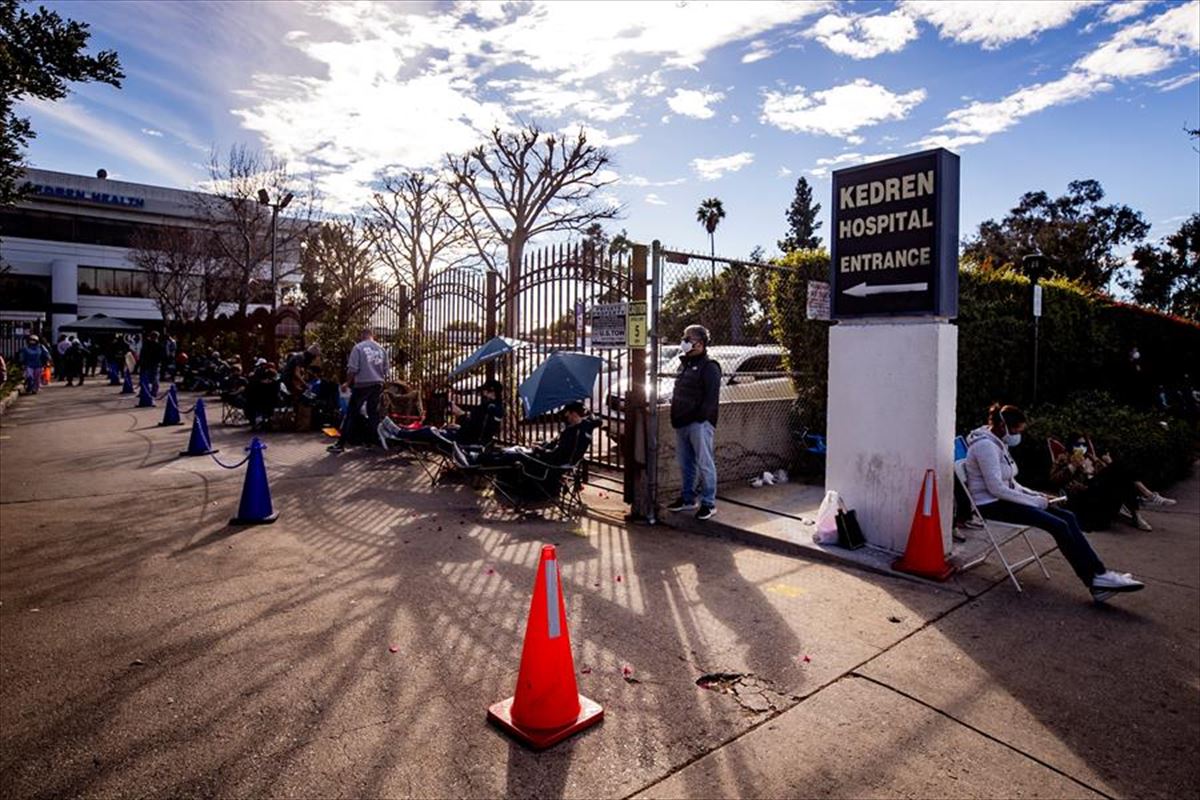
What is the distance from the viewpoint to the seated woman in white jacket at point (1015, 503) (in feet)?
15.7

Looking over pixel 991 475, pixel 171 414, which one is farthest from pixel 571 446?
pixel 171 414

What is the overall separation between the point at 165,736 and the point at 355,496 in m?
5.05

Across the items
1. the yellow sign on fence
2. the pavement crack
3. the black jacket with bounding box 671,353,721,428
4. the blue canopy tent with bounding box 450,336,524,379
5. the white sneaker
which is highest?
the yellow sign on fence

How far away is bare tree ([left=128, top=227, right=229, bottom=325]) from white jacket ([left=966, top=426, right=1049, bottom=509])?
4096 centimetres

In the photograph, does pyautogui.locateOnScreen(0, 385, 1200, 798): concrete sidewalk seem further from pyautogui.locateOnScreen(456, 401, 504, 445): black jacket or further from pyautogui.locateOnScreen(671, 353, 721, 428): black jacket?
pyautogui.locateOnScreen(456, 401, 504, 445): black jacket

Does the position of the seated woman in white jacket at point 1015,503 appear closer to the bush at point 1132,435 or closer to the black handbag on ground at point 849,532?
the black handbag on ground at point 849,532

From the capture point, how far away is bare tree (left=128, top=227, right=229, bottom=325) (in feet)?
132

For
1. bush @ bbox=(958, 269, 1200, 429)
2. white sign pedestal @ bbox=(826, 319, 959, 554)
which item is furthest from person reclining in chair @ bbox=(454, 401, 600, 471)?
bush @ bbox=(958, 269, 1200, 429)

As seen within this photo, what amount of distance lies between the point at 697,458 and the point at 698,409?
0.53 metres

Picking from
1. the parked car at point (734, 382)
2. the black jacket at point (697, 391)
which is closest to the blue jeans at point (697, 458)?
the black jacket at point (697, 391)

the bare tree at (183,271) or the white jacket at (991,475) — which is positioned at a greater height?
the bare tree at (183,271)

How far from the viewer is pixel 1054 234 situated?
37219 millimetres

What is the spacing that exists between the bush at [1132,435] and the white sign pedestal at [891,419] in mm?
4171

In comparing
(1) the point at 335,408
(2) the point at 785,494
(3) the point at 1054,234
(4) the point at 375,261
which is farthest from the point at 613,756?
(3) the point at 1054,234
